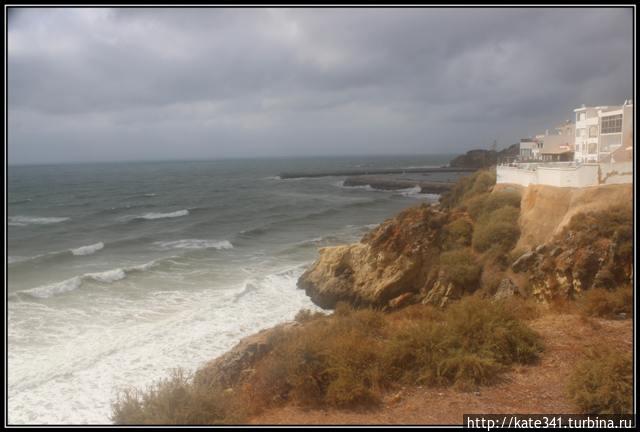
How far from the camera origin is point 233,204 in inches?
2048

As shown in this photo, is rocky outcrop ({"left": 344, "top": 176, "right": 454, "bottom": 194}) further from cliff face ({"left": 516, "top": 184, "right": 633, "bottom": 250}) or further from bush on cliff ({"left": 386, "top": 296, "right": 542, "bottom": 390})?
bush on cliff ({"left": 386, "top": 296, "right": 542, "bottom": 390})

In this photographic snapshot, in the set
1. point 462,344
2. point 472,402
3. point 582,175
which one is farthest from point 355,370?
point 582,175

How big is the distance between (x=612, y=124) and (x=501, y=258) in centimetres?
1270

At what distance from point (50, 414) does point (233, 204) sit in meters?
42.8

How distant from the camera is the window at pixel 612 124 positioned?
72.5 ft

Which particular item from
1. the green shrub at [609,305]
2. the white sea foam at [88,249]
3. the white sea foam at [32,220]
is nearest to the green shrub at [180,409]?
the green shrub at [609,305]

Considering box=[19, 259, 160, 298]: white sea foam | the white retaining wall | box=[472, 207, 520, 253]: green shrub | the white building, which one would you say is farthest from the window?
box=[19, 259, 160, 298]: white sea foam

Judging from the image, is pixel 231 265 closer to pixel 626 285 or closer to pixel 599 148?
pixel 626 285

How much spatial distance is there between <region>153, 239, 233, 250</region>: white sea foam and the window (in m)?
23.1

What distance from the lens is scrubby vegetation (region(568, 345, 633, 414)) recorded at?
6.19 m

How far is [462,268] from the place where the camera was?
15.9m

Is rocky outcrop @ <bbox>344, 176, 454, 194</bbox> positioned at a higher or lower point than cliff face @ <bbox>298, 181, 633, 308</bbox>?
higher

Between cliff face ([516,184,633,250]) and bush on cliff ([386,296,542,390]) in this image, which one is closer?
bush on cliff ([386,296,542,390])

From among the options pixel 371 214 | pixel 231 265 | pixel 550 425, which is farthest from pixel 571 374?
pixel 371 214
